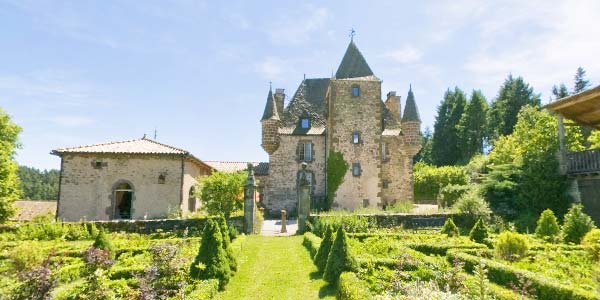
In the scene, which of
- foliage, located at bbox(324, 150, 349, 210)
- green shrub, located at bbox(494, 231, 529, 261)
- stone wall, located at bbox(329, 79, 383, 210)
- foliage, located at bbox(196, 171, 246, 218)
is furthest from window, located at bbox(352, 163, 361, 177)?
green shrub, located at bbox(494, 231, 529, 261)

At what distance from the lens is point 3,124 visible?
91.4 feet

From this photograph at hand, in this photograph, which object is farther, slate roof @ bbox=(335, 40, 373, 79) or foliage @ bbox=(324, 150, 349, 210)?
slate roof @ bbox=(335, 40, 373, 79)

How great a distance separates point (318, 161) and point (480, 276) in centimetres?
2319

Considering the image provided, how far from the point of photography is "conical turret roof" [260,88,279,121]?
30.0 metres

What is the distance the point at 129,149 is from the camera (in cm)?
2430

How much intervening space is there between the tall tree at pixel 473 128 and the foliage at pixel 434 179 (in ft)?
38.3

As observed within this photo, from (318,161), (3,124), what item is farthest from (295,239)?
(3,124)

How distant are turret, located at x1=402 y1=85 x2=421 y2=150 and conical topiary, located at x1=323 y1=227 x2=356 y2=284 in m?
22.6

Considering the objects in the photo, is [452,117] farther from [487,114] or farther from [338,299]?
[338,299]

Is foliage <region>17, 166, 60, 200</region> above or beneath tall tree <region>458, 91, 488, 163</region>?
beneath

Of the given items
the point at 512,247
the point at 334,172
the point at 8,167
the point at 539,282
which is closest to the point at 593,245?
the point at 512,247

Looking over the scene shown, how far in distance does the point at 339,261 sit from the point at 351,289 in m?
1.93

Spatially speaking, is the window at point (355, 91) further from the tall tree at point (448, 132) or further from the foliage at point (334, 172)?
the tall tree at point (448, 132)

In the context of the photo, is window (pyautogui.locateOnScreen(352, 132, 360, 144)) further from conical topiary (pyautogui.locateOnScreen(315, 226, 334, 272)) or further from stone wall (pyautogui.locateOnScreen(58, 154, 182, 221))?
conical topiary (pyautogui.locateOnScreen(315, 226, 334, 272))
